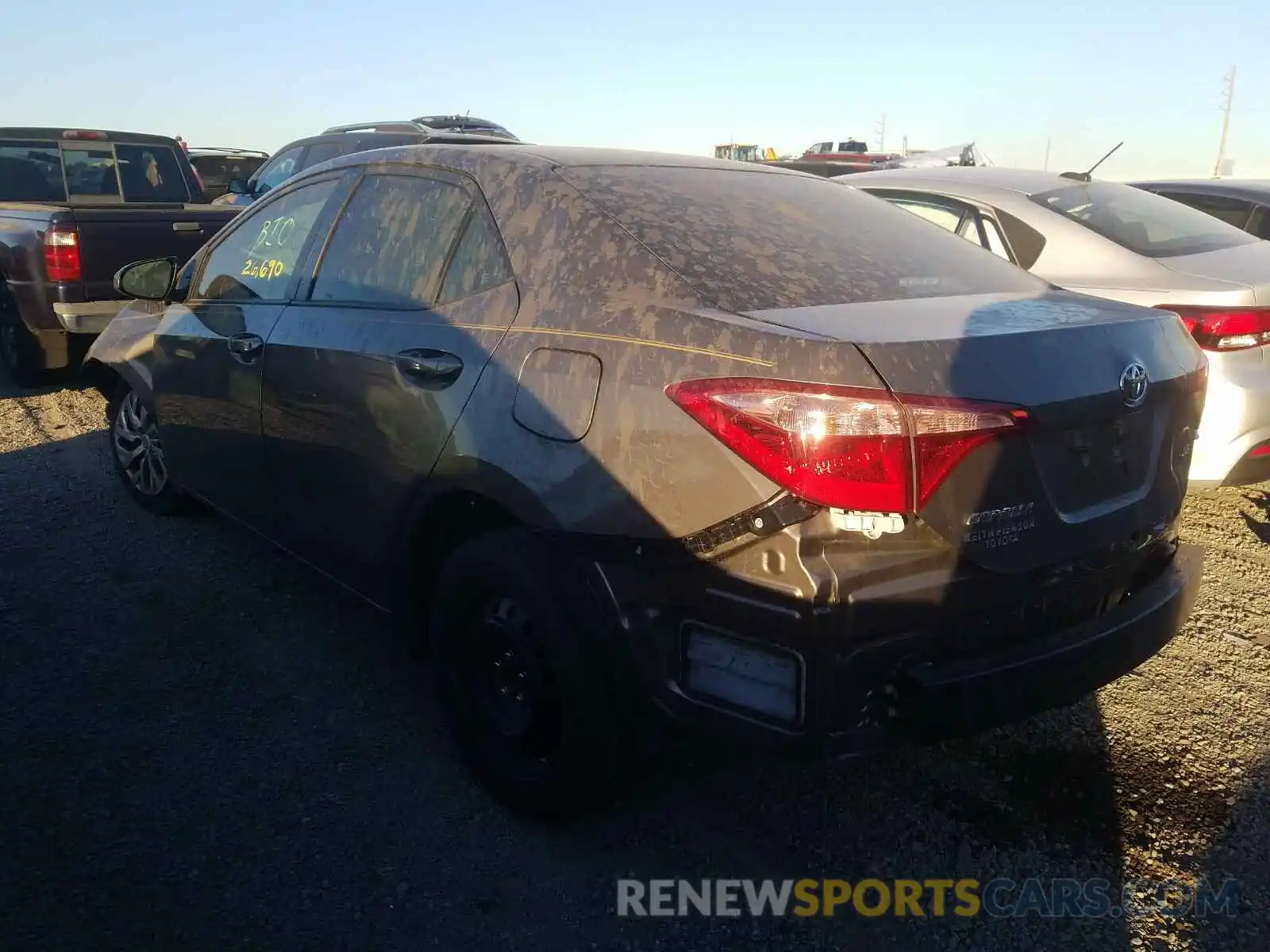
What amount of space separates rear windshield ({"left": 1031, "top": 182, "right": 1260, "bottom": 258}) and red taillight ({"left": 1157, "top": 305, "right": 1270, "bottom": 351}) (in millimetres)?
621

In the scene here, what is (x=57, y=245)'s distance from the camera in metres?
6.27

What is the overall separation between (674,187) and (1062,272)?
2511mm

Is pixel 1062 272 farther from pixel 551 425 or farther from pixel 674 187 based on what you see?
pixel 551 425

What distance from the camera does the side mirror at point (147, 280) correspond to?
4.11 meters

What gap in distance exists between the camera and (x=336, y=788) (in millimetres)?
2814

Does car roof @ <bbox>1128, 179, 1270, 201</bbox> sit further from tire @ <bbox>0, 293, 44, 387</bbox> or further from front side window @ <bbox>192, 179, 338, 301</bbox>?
tire @ <bbox>0, 293, 44, 387</bbox>

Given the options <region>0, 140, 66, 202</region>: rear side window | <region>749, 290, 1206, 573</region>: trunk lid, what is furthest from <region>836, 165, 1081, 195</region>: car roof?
<region>0, 140, 66, 202</region>: rear side window

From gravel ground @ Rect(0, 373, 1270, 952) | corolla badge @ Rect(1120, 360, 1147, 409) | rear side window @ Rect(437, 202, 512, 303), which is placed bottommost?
gravel ground @ Rect(0, 373, 1270, 952)

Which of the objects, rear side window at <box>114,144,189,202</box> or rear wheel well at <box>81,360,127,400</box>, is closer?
rear wheel well at <box>81,360,127,400</box>

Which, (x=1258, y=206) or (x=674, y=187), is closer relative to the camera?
(x=674, y=187)

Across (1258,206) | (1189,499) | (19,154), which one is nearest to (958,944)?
(1189,499)

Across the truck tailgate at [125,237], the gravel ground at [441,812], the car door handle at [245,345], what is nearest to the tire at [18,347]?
the truck tailgate at [125,237]

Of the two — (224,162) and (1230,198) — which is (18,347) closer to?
(1230,198)

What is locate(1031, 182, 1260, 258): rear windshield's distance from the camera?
4.64 m
